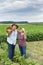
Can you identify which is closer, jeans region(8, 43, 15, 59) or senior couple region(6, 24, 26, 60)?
senior couple region(6, 24, 26, 60)

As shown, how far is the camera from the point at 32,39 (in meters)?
24.1

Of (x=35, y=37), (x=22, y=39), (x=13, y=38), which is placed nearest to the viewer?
(x=13, y=38)

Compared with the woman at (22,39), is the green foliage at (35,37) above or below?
below

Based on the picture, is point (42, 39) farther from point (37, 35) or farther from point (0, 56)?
point (0, 56)

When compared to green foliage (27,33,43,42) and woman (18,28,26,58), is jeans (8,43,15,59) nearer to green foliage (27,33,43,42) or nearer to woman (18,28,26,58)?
woman (18,28,26,58)

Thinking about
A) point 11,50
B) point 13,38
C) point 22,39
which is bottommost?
point 11,50

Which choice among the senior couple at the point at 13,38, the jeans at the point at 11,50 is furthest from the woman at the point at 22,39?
the jeans at the point at 11,50

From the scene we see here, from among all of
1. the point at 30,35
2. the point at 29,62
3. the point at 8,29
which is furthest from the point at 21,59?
the point at 30,35

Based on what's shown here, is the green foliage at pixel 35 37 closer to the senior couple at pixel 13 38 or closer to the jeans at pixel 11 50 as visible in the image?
the senior couple at pixel 13 38

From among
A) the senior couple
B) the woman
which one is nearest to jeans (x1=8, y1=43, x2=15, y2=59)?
the senior couple

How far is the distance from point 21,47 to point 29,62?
2.31m

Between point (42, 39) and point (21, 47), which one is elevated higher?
point (21, 47)

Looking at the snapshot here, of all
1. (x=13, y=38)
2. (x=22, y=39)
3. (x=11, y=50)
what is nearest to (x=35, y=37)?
(x=22, y=39)

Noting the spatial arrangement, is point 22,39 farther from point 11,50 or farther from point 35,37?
point 35,37
